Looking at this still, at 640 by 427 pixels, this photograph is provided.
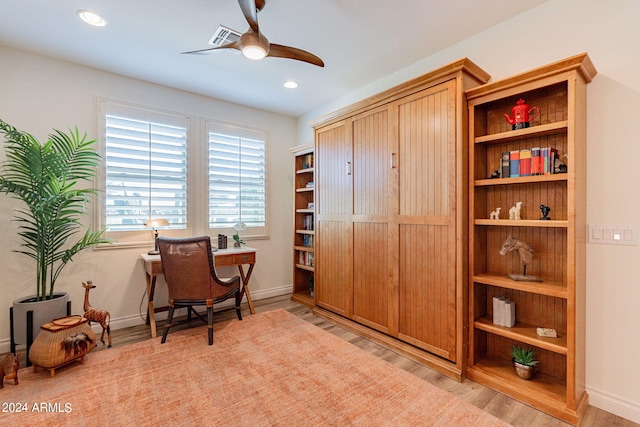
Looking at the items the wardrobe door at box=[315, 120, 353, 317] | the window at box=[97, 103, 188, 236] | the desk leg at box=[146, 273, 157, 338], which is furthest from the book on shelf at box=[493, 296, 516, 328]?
the window at box=[97, 103, 188, 236]

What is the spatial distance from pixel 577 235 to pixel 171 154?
3.90 m

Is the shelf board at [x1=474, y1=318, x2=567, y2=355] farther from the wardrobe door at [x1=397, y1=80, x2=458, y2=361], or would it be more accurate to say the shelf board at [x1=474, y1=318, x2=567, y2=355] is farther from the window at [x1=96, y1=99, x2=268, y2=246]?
the window at [x1=96, y1=99, x2=268, y2=246]

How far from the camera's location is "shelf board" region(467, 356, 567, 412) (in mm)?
1890

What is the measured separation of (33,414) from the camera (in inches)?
72.4

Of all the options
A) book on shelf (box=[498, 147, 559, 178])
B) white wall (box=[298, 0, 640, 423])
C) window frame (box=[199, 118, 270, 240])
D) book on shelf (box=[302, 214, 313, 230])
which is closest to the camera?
white wall (box=[298, 0, 640, 423])

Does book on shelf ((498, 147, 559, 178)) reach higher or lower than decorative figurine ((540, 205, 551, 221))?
higher

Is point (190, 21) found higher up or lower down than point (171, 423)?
higher up

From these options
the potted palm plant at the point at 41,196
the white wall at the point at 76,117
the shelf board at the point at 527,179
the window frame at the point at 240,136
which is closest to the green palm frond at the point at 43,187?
the potted palm plant at the point at 41,196

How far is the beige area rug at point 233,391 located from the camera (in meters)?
1.82

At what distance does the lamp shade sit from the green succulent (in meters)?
3.44

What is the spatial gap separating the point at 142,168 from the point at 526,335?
393cm

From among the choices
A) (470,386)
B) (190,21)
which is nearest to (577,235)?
(470,386)

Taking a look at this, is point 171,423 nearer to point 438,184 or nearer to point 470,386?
point 470,386

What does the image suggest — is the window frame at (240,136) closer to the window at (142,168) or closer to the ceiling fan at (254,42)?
the window at (142,168)
